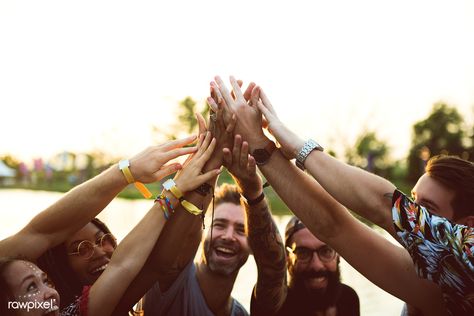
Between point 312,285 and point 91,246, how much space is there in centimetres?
166

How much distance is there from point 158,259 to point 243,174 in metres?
0.83

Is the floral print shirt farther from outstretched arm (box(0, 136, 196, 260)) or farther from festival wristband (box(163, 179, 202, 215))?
outstretched arm (box(0, 136, 196, 260))

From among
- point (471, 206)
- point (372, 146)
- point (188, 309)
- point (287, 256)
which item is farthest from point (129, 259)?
point (372, 146)

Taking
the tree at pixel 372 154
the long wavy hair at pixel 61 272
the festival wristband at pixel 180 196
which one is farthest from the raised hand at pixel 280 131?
the tree at pixel 372 154

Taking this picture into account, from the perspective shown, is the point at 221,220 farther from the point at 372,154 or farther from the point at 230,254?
the point at 372,154

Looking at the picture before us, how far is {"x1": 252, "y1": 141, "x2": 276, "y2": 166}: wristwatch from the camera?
3.28 meters

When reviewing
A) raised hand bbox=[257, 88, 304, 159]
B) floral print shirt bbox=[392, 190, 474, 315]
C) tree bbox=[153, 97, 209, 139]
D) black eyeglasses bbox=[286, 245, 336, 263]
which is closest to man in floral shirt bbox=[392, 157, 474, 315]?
floral print shirt bbox=[392, 190, 474, 315]

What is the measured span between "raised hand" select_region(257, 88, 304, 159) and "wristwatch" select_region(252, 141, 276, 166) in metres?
0.11

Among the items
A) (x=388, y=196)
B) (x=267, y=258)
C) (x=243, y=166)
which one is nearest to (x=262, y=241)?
(x=267, y=258)

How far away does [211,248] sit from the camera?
384 centimetres

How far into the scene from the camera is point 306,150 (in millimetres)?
2906

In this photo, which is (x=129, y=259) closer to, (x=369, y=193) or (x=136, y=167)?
(x=136, y=167)

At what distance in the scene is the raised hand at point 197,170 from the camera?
3143 millimetres

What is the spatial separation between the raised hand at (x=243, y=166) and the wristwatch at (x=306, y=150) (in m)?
0.46
